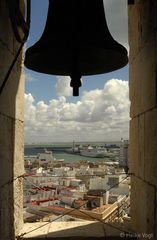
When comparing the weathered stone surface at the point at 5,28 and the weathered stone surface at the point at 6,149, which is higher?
the weathered stone surface at the point at 5,28

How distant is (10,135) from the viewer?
2.14 meters

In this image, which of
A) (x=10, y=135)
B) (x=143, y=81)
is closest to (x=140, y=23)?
(x=143, y=81)

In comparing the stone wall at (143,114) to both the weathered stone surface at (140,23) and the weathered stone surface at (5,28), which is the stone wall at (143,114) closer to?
the weathered stone surface at (140,23)

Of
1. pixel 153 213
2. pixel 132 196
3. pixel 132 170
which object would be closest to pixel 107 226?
pixel 132 196

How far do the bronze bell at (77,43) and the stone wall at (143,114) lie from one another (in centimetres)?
18

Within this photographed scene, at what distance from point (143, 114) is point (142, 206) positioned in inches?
22.0

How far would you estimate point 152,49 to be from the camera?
1889mm

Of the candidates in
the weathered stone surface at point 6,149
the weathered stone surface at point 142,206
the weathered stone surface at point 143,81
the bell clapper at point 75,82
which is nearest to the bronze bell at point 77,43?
the bell clapper at point 75,82

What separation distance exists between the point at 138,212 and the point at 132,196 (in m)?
0.22

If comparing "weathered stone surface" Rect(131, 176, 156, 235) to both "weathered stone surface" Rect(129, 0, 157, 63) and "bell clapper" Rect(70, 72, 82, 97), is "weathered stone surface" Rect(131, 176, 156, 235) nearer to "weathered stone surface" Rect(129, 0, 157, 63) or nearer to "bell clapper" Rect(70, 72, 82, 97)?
"bell clapper" Rect(70, 72, 82, 97)

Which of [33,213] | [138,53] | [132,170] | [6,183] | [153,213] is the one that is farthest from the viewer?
[33,213]

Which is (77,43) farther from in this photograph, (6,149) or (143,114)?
(6,149)

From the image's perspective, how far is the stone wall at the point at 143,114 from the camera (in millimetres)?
1858

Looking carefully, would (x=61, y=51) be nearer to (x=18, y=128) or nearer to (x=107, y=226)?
(x=18, y=128)
